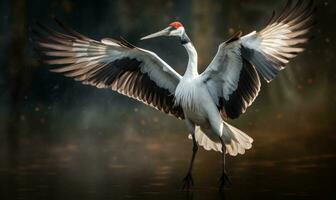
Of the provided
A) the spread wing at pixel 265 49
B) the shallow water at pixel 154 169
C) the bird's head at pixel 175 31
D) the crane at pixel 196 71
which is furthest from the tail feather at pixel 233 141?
the bird's head at pixel 175 31

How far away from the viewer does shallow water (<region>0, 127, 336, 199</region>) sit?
20.4ft

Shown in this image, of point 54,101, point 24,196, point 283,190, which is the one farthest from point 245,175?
point 54,101

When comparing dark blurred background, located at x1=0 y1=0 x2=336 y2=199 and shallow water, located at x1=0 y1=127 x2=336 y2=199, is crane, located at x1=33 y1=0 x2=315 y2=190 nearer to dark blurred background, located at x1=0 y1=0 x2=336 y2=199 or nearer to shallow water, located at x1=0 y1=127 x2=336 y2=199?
shallow water, located at x1=0 y1=127 x2=336 y2=199

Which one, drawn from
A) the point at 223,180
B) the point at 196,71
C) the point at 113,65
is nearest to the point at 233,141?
the point at 223,180

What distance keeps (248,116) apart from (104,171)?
3381mm

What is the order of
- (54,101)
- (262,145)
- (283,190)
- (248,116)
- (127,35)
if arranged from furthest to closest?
(127,35) < (54,101) < (248,116) < (262,145) < (283,190)

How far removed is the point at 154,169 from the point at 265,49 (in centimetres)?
198

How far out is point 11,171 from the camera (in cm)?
751

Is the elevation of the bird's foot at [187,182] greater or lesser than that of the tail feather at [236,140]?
lesser

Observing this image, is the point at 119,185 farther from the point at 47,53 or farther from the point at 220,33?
the point at 220,33

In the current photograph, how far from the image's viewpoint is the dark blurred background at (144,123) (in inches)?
262

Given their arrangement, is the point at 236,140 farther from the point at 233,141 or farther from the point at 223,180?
the point at 223,180

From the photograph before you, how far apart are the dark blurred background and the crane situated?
1.65 ft

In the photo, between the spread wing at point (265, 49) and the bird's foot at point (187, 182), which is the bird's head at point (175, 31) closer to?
the spread wing at point (265, 49)
